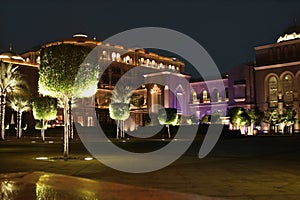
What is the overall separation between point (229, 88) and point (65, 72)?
68.9 m

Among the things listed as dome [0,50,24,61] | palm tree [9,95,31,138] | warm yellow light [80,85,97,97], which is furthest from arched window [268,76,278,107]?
warm yellow light [80,85,97,97]

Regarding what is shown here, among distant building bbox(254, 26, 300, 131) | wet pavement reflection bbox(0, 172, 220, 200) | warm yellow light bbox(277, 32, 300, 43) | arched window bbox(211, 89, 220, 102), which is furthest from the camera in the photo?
arched window bbox(211, 89, 220, 102)

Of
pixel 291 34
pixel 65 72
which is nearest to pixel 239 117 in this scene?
pixel 291 34

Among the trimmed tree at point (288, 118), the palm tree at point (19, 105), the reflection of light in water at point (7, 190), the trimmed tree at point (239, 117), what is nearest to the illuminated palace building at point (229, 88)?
the trimmed tree at point (288, 118)

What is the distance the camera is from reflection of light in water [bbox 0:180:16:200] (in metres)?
7.45

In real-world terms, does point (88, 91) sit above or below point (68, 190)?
above

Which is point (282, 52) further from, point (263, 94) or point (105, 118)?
point (105, 118)

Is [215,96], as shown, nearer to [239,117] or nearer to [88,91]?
[239,117]

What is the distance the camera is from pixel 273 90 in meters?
74.8

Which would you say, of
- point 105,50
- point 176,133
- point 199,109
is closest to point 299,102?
point 199,109

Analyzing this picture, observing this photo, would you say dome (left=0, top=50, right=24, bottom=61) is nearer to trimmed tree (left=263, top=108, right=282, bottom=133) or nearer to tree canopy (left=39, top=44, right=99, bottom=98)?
trimmed tree (left=263, top=108, right=282, bottom=133)

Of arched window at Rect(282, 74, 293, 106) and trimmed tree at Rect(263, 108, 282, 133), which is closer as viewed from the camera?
trimmed tree at Rect(263, 108, 282, 133)

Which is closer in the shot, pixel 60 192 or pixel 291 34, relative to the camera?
pixel 60 192

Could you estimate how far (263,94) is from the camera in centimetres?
7506
